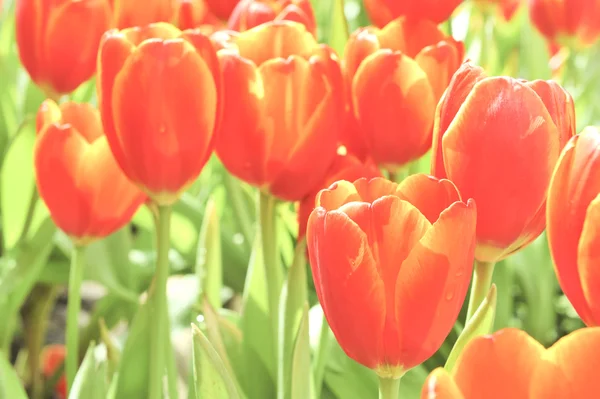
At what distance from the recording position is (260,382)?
661 millimetres

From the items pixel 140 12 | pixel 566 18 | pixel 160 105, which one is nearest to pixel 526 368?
pixel 160 105

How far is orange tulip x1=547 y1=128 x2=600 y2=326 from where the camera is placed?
1.16 feet

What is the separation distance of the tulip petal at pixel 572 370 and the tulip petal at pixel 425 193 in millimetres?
119

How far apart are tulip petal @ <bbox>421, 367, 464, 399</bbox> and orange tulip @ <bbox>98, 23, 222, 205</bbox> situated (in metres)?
0.28

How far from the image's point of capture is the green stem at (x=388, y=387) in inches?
16.1

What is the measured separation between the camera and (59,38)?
770 mm

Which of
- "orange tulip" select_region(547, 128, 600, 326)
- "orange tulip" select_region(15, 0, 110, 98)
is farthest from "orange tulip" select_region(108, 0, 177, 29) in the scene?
"orange tulip" select_region(547, 128, 600, 326)

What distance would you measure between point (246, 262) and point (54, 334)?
27.6 inches

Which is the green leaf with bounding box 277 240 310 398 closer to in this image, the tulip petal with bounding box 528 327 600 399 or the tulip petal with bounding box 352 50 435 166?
the tulip petal with bounding box 352 50 435 166

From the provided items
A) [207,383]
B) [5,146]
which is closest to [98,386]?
[207,383]

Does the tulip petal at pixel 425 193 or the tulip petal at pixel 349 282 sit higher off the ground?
the tulip petal at pixel 425 193

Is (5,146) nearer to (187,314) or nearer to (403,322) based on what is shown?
(187,314)

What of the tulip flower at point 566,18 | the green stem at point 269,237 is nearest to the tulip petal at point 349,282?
the green stem at point 269,237

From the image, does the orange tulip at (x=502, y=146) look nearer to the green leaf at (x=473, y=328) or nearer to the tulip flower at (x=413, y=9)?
the green leaf at (x=473, y=328)
